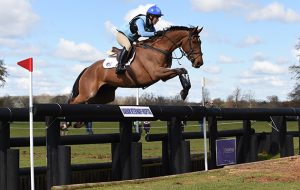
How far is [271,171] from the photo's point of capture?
8961 millimetres

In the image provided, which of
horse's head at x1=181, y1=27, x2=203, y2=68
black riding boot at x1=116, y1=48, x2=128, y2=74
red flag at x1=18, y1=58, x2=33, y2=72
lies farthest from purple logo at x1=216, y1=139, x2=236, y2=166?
red flag at x1=18, y1=58, x2=33, y2=72

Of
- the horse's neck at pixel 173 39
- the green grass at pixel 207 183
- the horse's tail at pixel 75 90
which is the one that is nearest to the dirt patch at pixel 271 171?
the green grass at pixel 207 183

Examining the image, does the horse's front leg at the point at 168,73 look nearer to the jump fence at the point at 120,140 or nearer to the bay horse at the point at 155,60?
the bay horse at the point at 155,60

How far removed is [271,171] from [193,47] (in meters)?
2.61

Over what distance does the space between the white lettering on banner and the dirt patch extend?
1.71m

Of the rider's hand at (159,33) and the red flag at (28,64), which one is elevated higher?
the rider's hand at (159,33)

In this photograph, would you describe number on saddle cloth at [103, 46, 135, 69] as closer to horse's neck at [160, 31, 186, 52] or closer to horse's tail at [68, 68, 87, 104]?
horse's neck at [160, 31, 186, 52]

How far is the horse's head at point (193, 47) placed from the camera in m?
9.84

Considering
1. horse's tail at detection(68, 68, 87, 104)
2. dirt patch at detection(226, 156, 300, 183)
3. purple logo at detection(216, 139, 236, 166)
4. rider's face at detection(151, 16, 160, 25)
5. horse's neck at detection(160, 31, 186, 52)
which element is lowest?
dirt patch at detection(226, 156, 300, 183)

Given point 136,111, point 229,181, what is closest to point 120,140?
point 136,111

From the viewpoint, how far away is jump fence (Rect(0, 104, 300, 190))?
23.8ft

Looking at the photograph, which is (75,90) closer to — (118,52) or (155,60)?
(118,52)

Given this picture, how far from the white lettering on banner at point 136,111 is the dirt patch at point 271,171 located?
1.71 metres

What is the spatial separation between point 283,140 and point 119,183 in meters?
5.51
